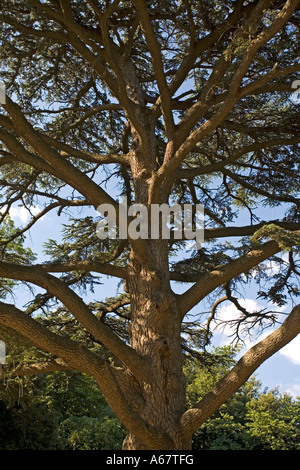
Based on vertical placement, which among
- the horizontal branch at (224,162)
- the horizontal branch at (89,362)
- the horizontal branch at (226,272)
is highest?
the horizontal branch at (224,162)

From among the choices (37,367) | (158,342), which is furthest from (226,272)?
(37,367)

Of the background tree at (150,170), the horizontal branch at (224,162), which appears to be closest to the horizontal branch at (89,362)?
the background tree at (150,170)

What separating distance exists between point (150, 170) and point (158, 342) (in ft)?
9.67

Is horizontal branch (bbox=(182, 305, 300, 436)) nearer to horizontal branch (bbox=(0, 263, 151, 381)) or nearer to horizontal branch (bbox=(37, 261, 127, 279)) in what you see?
horizontal branch (bbox=(0, 263, 151, 381))

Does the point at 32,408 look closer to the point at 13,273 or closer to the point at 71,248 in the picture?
the point at 71,248

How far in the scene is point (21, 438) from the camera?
11008 millimetres

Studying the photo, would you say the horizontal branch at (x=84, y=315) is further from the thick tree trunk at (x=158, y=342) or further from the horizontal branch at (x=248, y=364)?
the horizontal branch at (x=248, y=364)

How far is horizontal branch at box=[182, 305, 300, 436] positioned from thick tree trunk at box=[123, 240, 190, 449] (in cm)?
45

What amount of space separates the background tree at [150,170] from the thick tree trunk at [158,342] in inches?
0.7

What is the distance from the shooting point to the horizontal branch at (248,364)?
6402 millimetres

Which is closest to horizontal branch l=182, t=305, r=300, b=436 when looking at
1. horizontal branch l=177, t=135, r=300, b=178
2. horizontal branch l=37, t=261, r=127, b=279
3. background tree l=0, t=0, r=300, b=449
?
background tree l=0, t=0, r=300, b=449

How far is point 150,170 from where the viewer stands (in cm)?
876

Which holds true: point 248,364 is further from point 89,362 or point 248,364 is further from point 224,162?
point 224,162
